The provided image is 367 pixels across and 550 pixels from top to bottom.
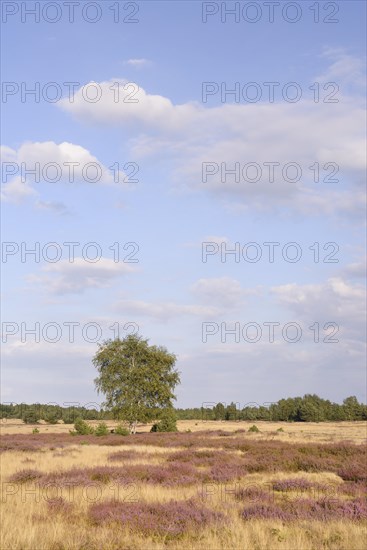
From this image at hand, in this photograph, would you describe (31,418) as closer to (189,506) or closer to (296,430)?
(296,430)

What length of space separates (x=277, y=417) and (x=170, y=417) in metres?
68.0

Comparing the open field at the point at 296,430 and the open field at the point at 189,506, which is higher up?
the open field at the point at 189,506

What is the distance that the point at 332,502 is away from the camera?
12.0 m

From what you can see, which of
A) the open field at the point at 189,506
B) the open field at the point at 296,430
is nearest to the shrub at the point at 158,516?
the open field at the point at 189,506

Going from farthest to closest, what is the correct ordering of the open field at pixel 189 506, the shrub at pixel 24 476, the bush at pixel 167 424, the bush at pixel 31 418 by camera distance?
the bush at pixel 31 418
the bush at pixel 167 424
the shrub at pixel 24 476
the open field at pixel 189 506

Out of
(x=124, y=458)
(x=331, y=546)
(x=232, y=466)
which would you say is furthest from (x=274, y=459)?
(x=331, y=546)

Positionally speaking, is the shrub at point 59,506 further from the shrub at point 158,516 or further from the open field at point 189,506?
the shrub at point 158,516

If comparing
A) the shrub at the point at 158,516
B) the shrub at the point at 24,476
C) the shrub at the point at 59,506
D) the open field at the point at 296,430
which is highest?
the shrub at the point at 158,516

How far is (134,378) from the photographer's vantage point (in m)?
53.1

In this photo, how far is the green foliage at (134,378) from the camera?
52600mm

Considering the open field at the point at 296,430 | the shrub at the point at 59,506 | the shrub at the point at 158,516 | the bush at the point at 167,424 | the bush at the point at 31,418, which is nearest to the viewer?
the shrub at the point at 158,516

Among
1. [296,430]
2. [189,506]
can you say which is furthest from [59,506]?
[296,430]

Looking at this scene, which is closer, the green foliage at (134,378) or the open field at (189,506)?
the open field at (189,506)

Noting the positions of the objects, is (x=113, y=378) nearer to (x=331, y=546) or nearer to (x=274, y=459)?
(x=274, y=459)
